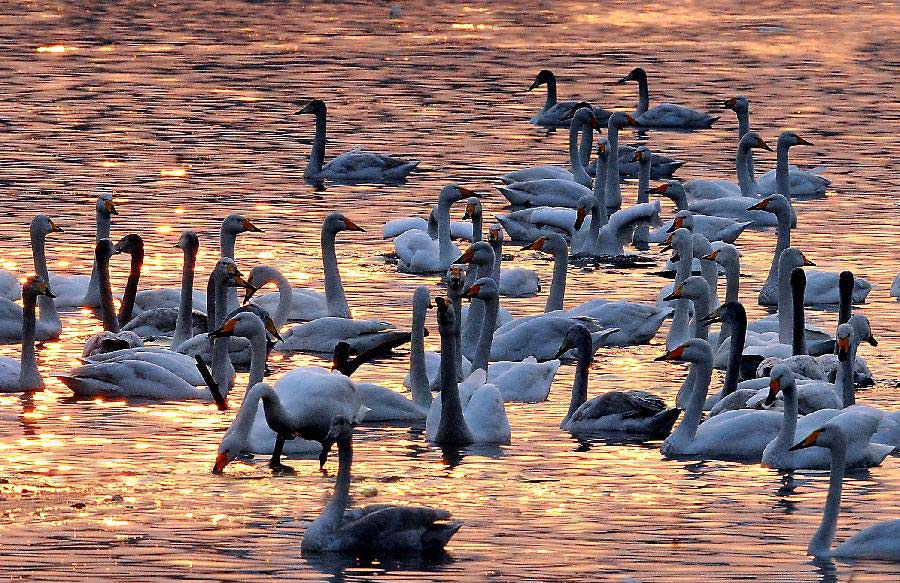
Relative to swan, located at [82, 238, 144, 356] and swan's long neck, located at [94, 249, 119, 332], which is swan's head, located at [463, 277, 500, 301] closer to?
swan, located at [82, 238, 144, 356]

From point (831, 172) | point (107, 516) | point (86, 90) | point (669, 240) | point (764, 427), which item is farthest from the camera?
point (86, 90)

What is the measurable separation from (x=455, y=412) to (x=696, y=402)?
1.57 meters

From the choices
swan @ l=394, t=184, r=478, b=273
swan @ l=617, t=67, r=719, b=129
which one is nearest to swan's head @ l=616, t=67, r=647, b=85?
swan @ l=617, t=67, r=719, b=129

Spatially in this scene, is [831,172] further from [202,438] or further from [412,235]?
[202,438]

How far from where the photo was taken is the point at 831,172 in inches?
1056

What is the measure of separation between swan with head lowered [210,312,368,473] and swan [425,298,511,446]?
0.54m

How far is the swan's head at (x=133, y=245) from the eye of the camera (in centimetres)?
1733

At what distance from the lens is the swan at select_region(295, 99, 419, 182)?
84.7ft

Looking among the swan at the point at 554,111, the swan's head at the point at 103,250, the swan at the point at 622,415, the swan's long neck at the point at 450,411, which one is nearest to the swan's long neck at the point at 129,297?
the swan's head at the point at 103,250

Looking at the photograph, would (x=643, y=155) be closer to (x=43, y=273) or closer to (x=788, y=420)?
(x=43, y=273)

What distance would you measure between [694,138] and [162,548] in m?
21.3

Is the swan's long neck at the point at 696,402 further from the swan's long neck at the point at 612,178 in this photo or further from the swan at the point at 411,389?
the swan's long neck at the point at 612,178

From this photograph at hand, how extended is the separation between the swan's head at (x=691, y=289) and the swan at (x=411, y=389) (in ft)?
7.41

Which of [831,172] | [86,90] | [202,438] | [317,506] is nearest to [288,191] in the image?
[831,172]
